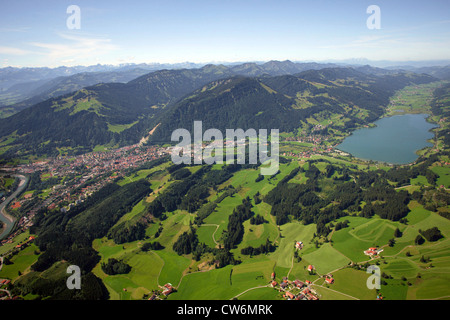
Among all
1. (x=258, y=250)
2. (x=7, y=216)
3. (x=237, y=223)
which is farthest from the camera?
(x=7, y=216)

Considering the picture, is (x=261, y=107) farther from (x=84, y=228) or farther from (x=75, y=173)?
(x=84, y=228)

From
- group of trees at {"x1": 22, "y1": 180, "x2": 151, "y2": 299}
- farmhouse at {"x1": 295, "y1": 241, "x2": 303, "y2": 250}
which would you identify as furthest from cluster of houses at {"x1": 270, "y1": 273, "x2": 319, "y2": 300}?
group of trees at {"x1": 22, "y1": 180, "x2": 151, "y2": 299}

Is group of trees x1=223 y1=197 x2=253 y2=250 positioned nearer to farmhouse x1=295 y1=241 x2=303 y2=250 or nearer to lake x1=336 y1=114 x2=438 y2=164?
farmhouse x1=295 y1=241 x2=303 y2=250

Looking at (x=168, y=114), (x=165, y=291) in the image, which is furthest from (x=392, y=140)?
(x=168, y=114)

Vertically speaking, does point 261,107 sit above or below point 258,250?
above

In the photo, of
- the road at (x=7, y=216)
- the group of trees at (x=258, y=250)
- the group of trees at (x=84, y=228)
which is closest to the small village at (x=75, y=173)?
the road at (x=7, y=216)

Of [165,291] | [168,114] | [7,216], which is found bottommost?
[165,291]

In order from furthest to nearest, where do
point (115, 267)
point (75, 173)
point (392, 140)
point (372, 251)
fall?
point (392, 140), point (75, 173), point (115, 267), point (372, 251)

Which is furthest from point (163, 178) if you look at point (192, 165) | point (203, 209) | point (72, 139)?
point (72, 139)

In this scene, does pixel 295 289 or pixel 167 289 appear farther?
pixel 167 289

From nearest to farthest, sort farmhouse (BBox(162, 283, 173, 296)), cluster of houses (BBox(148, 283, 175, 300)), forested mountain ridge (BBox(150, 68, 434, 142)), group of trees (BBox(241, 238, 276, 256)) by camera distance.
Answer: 1. cluster of houses (BBox(148, 283, 175, 300))
2. farmhouse (BBox(162, 283, 173, 296))
3. group of trees (BBox(241, 238, 276, 256))
4. forested mountain ridge (BBox(150, 68, 434, 142))
